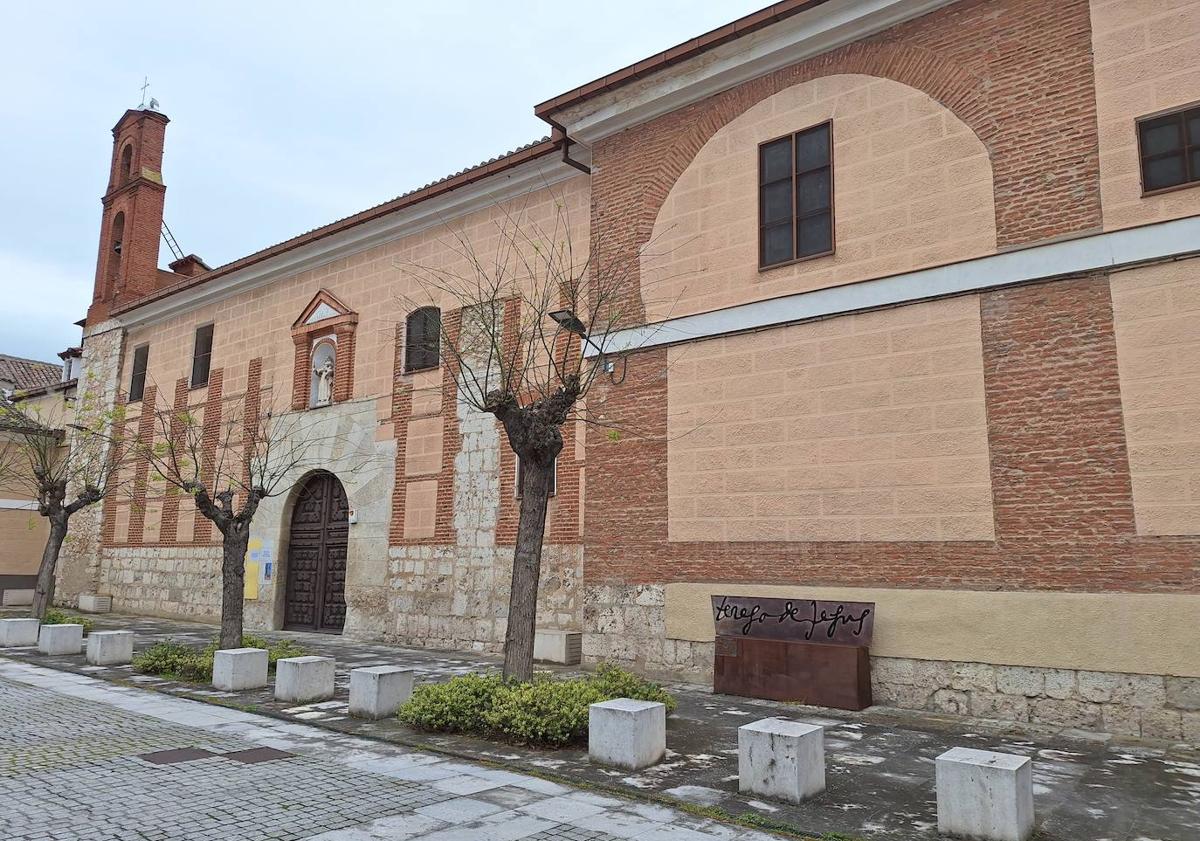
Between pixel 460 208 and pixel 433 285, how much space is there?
57.5 inches

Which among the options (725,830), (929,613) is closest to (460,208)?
(929,613)

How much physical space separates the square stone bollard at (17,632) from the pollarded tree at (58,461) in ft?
4.02

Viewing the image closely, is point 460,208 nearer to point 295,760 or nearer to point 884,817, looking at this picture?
point 295,760

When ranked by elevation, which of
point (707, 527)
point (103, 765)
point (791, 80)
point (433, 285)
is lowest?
point (103, 765)

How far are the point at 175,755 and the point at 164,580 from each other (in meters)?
14.6

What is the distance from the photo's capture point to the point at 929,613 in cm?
826

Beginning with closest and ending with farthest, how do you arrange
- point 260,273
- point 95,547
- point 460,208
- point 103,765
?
point 103,765 → point 460,208 → point 260,273 → point 95,547

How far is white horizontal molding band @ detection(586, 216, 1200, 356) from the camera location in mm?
7520

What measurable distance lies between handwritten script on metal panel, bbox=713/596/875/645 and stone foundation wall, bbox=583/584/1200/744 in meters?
0.37

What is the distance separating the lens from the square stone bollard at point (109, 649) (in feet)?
37.3

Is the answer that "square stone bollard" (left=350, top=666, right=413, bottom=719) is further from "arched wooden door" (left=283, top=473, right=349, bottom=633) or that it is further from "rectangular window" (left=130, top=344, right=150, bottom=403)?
"rectangular window" (left=130, top=344, right=150, bottom=403)

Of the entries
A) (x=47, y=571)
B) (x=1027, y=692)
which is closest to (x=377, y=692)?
(x=1027, y=692)

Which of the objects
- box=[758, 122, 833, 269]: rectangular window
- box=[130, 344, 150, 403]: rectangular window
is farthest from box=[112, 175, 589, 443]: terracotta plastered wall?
box=[758, 122, 833, 269]: rectangular window

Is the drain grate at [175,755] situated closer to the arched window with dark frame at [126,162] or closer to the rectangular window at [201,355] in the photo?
the rectangular window at [201,355]
